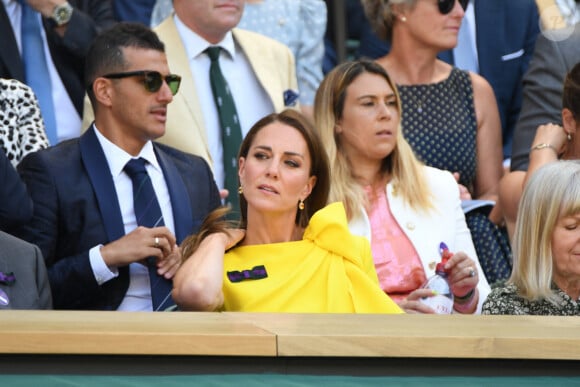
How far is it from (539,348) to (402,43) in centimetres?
365

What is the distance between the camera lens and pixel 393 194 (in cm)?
572

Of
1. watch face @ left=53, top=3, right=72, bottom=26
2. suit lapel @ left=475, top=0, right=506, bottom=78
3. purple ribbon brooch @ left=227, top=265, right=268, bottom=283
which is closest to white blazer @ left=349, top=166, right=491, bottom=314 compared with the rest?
purple ribbon brooch @ left=227, top=265, right=268, bottom=283

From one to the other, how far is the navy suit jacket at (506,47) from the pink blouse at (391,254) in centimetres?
153

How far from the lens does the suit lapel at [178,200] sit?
538 centimetres

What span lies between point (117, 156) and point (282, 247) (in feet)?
3.26

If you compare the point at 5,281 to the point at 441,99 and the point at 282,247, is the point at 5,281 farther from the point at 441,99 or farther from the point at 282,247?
the point at 441,99

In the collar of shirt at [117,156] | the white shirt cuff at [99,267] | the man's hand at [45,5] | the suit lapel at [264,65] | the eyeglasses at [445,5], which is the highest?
the man's hand at [45,5]

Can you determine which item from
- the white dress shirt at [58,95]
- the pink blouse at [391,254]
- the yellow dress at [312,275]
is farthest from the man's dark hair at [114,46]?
the yellow dress at [312,275]

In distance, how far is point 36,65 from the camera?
20.7ft

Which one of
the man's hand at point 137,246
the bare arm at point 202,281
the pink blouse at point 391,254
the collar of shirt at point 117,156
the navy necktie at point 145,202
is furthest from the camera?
the pink blouse at point 391,254

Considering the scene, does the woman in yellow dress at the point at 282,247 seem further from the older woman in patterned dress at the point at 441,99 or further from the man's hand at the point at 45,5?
the man's hand at the point at 45,5

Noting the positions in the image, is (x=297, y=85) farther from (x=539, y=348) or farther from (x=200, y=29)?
(x=539, y=348)

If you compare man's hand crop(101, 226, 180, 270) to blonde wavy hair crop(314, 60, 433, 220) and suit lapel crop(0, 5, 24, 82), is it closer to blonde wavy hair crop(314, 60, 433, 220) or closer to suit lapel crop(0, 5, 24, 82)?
blonde wavy hair crop(314, 60, 433, 220)

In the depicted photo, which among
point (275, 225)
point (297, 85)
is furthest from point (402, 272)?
point (297, 85)
